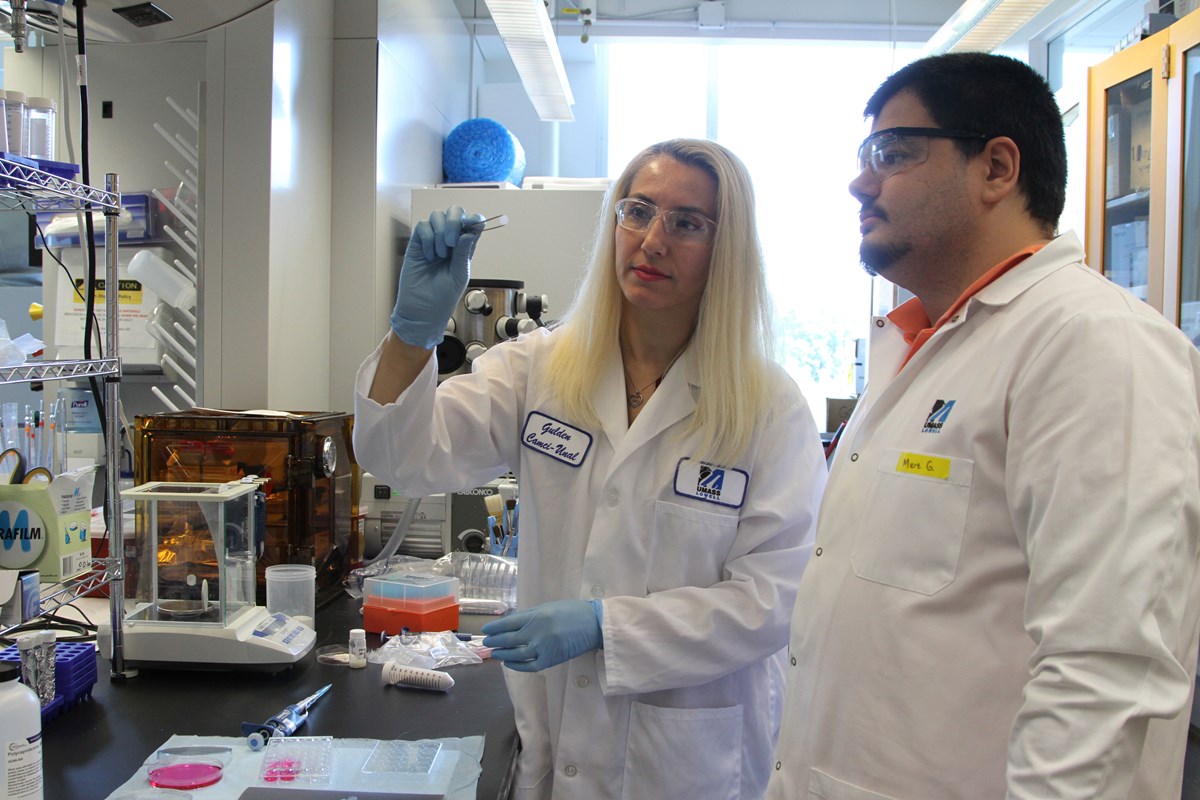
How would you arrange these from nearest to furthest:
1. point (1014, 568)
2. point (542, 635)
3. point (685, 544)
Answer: point (1014, 568), point (542, 635), point (685, 544)

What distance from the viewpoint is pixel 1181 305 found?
258 cm

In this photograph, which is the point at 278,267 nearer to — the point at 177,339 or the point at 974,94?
the point at 177,339

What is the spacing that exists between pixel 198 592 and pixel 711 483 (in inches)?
37.7

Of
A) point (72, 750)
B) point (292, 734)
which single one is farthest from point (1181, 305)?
point (72, 750)

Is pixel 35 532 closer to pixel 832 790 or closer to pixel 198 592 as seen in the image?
pixel 198 592

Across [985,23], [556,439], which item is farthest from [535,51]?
[556,439]

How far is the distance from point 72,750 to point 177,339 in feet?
5.45

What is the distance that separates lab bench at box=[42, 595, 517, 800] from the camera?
1207mm

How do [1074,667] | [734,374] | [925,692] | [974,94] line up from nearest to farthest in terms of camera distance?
1. [1074,667]
2. [925,692]
3. [974,94]
4. [734,374]

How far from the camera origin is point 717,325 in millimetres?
1476

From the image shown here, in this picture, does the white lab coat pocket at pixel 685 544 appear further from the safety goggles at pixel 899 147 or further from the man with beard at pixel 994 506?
the safety goggles at pixel 899 147

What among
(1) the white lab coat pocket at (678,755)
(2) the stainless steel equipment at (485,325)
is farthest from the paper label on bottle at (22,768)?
(2) the stainless steel equipment at (485,325)

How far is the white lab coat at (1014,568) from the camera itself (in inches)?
30.6

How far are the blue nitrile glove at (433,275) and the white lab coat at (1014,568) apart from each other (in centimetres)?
64
